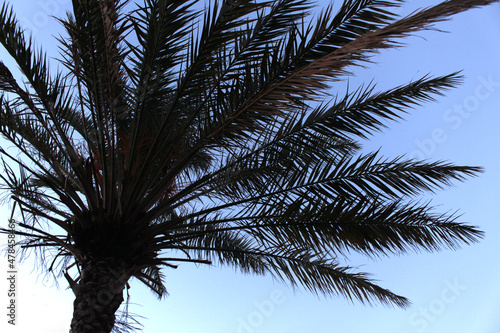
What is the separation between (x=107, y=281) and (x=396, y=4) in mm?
3516

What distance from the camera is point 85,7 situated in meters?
3.70

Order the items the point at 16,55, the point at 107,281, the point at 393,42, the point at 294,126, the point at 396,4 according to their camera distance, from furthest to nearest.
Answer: the point at 294,126 < the point at 16,55 < the point at 107,281 < the point at 396,4 < the point at 393,42

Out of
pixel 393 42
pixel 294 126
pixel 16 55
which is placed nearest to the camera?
pixel 393 42

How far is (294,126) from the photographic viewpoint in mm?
4645

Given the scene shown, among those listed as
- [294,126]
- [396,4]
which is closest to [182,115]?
[294,126]

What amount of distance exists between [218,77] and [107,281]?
2.21 metres

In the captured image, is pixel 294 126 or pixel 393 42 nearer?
pixel 393 42

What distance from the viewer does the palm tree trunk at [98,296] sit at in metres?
3.76

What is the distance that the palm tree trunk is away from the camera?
3.76m

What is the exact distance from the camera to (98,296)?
387 centimetres

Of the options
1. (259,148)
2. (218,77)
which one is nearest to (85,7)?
(218,77)

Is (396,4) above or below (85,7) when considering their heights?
below

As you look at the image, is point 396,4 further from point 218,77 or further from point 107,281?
point 107,281

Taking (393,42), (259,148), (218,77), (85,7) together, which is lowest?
(393,42)
